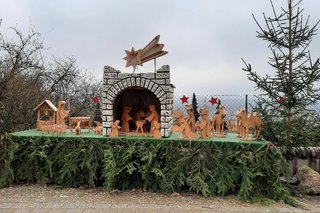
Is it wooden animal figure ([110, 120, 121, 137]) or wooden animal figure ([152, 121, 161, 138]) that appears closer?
wooden animal figure ([152, 121, 161, 138])

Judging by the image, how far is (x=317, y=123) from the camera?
19.4ft

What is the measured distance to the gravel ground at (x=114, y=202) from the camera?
4.55 m

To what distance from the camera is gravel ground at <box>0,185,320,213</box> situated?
4.55 m

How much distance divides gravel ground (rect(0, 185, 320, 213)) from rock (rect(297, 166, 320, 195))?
0.50 ft

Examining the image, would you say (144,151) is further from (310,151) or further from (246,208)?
(310,151)

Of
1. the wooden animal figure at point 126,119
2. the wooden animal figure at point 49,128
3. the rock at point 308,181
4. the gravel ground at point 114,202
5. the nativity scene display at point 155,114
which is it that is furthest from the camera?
the wooden animal figure at point 126,119

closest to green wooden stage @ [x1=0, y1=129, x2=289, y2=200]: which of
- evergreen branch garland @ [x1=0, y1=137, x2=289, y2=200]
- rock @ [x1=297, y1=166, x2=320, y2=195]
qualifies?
evergreen branch garland @ [x1=0, y1=137, x2=289, y2=200]

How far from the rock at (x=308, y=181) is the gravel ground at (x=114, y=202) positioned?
15 centimetres

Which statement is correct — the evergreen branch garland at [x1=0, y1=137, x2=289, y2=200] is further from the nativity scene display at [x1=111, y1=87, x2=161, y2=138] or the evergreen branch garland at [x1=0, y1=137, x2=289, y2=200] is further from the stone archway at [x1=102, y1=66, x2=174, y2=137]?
the nativity scene display at [x1=111, y1=87, x2=161, y2=138]

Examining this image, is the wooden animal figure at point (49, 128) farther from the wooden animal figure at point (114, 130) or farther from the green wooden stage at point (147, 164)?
the wooden animal figure at point (114, 130)

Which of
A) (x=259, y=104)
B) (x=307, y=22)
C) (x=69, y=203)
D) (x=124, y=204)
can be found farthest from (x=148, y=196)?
(x=307, y=22)

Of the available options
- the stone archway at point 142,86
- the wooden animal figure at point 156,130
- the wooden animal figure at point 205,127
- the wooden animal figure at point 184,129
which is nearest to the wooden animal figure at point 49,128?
the stone archway at point 142,86

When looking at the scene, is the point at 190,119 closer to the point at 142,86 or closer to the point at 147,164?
the point at 142,86

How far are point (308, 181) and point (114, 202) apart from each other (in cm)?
341
